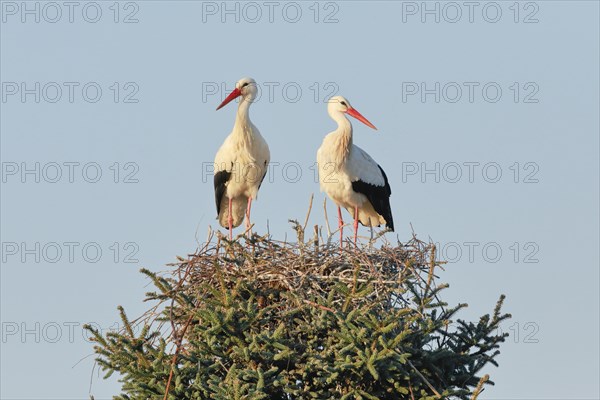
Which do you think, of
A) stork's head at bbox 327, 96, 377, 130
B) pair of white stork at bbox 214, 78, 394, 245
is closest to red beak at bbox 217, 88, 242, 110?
pair of white stork at bbox 214, 78, 394, 245

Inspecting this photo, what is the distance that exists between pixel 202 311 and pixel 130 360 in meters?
0.57

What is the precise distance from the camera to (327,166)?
1166cm

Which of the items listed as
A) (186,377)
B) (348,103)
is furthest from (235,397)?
(348,103)

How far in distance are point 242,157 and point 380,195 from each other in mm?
1420

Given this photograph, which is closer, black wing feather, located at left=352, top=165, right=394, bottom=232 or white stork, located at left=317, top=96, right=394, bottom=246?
white stork, located at left=317, top=96, right=394, bottom=246

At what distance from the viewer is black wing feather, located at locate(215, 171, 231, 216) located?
465 inches

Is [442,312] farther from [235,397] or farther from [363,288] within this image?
[235,397]

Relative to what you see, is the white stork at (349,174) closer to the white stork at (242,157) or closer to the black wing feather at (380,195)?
the black wing feather at (380,195)

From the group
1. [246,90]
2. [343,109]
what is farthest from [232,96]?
[343,109]

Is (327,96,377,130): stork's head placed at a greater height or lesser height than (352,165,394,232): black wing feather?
greater

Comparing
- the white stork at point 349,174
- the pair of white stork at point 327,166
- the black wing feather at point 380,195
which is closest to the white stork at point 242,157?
the pair of white stork at point 327,166

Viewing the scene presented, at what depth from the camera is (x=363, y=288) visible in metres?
8.11

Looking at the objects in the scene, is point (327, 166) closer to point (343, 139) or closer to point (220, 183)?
point (343, 139)

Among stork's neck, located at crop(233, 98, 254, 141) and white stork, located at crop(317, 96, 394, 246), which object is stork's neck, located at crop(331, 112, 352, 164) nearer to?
white stork, located at crop(317, 96, 394, 246)
